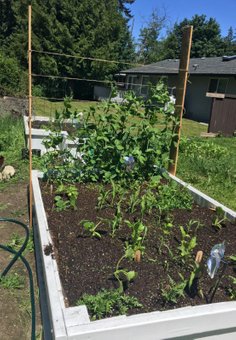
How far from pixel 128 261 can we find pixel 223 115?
9.31m

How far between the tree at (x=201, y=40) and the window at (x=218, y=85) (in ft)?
78.6

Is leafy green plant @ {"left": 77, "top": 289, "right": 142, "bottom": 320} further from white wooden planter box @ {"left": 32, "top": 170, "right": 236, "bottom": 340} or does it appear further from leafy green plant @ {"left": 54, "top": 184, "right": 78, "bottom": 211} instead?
leafy green plant @ {"left": 54, "top": 184, "right": 78, "bottom": 211}

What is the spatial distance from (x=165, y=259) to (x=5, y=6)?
109ft

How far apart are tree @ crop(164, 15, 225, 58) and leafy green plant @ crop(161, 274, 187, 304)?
130 ft

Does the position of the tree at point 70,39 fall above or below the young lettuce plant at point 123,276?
above

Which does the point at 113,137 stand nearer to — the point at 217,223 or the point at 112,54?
the point at 217,223

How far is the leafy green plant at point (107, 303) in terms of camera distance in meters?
1.58

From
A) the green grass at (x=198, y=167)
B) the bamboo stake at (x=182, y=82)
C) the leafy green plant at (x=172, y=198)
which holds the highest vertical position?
the bamboo stake at (x=182, y=82)

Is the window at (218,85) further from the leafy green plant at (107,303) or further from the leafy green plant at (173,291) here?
the leafy green plant at (107,303)

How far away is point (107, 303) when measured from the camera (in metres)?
1.60

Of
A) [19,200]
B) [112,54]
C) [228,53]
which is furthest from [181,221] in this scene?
[228,53]

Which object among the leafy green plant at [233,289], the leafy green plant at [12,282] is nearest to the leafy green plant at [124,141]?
the leafy green plant at [12,282]

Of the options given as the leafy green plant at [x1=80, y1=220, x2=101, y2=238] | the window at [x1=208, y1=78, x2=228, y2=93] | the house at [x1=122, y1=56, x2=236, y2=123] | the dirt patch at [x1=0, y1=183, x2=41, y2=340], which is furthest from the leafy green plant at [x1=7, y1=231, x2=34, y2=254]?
the window at [x1=208, y1=78, x2=228, y2=93]

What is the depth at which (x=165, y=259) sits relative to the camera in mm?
2107
